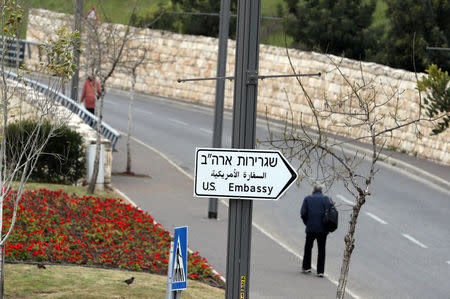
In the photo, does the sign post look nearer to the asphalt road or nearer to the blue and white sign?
the blue and white sign

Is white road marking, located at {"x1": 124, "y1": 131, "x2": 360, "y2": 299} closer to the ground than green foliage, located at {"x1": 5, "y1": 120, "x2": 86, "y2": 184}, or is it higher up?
closer to the ground

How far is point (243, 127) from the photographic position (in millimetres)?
7922

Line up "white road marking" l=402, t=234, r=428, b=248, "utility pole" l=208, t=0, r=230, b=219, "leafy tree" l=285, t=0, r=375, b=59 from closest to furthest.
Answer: "white road marking" l=402, t=234, r=428, b=248
"utility pole" l=208, t=0, r=230, b=219
"leafy tree" l=285, t=0, r=375, b=59

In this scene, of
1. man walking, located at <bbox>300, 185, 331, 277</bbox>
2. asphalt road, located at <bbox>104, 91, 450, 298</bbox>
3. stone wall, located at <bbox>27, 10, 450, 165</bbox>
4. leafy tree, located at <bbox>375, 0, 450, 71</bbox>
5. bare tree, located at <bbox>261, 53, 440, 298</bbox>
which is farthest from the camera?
leafy tree, located at <bbox>375, 0, 450, 71</bbox>

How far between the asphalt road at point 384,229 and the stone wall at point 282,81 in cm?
161

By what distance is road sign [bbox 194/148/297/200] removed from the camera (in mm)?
7773

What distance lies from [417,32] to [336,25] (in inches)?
165

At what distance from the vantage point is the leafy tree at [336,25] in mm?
34469

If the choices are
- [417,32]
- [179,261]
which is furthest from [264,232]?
[417,32]

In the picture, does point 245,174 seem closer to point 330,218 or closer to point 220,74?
point 330,218

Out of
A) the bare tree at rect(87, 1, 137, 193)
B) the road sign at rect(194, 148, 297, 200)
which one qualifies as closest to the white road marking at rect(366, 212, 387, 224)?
the bare tree at rect(87, 1, 137, 193)

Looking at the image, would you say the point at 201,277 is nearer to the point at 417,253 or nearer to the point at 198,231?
the point at 198,231

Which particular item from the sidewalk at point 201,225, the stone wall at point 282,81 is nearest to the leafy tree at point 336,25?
the stone wall at point 282,81

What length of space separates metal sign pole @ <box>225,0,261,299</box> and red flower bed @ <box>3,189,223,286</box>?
6.21 m
